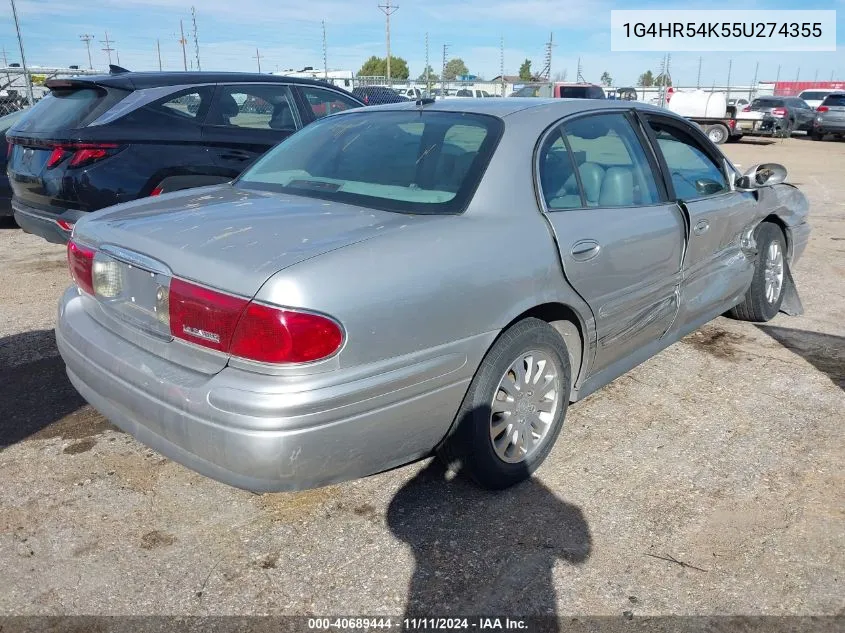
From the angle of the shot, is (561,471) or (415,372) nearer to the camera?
(415,372)

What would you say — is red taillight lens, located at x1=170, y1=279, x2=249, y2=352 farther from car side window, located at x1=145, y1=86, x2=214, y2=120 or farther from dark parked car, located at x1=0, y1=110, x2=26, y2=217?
dark parked car, located at x1=0, y1=110, x2=26, y2=217

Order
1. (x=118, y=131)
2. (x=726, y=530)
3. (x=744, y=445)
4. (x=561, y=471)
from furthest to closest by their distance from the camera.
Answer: (x=118, y=131) → (x=744, y=445) → (x=561, y=471) → (x=726, y=530)

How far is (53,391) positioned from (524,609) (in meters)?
2.81

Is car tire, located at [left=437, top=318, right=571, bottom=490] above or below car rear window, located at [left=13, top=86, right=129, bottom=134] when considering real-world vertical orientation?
below

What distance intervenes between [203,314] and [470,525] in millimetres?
1260

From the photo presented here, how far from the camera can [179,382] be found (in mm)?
2359

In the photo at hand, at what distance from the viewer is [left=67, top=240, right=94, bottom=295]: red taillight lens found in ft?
9.25

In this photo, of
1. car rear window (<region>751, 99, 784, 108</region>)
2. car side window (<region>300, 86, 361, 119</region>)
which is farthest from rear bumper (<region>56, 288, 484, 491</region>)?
car rear window (<region>751, 99, 784, 108</region>)

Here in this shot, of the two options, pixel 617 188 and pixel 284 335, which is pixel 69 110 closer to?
pixel 617 188

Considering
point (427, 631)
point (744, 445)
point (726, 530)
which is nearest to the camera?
point (427, 631)

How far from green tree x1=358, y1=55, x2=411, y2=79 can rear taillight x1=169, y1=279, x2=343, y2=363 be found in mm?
84282

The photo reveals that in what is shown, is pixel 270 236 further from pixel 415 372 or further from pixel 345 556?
pixel 345 556

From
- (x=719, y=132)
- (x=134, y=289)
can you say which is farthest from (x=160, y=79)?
(x=719, y=132)

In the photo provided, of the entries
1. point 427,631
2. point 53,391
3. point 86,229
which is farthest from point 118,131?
point 427,631
